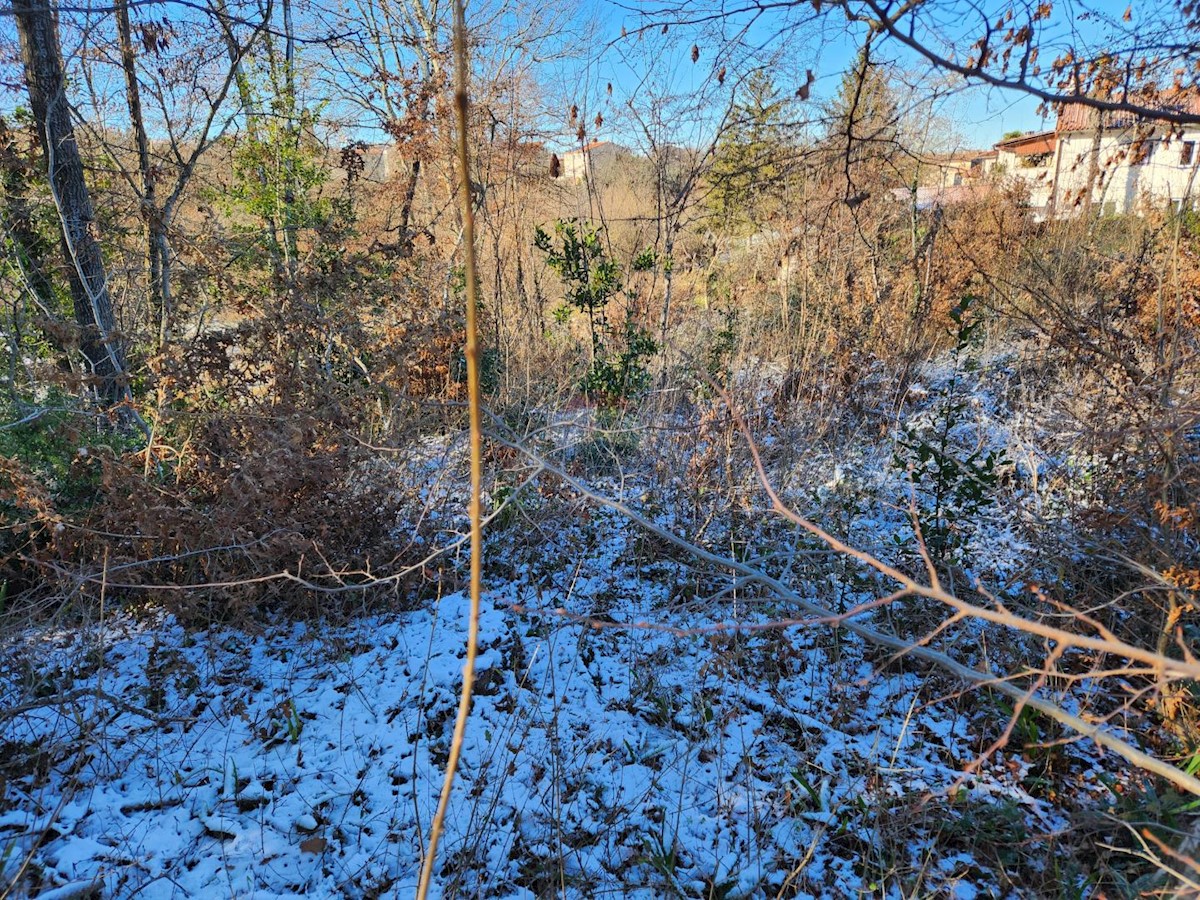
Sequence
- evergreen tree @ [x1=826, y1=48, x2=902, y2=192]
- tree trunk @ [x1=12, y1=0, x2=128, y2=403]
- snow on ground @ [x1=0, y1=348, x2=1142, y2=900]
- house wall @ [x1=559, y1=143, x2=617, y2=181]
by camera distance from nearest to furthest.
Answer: snow on ground @ [x1=0, y1=348, x2=1142, y2=900] → evergreen tree @ [x1=826, y1=48, x2=902, y2=192] → tree trunk @ [x1=12, y1=0, x2=128, y2=403] → house wall @ [x1=559, y1=143, x2=617, y2=181]

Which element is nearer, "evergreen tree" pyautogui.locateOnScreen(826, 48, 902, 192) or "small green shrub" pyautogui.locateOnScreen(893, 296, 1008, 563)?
"evergreen tree" pyautogui.locateOnScreen(826, 48, 902, 192)

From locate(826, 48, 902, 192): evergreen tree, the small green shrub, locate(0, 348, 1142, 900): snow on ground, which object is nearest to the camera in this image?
locate(0, 348, 1142, 900): snow on ground

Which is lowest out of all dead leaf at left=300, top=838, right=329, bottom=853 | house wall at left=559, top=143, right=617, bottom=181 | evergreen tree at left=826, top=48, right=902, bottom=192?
dead leaf at left=300, top=838, right=329, bottom=853

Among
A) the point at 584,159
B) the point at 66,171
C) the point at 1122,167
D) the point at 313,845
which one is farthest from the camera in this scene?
the point at 1122,167

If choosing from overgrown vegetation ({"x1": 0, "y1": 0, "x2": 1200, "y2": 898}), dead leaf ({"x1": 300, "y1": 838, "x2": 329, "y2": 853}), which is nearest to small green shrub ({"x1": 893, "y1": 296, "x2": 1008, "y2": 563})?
overgrown vegetation ({"x1": 0, "y1": 0, "x2": 1200, "y2": 898})

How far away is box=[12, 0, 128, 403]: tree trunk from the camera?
3.81 meters

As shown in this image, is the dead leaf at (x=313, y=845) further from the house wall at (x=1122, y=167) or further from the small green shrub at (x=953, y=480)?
the house wall at (x=1122, y=167)

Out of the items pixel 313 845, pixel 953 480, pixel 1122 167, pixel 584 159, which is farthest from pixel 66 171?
pixel 1122 167

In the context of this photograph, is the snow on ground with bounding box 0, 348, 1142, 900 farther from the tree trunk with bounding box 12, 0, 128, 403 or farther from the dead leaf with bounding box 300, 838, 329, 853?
the tree trunk with bounding box 12, 0, 128, 403

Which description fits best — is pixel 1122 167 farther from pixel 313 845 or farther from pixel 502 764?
pixel 313 845

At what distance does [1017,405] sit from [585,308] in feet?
11.9

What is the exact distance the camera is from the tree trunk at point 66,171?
3.81 meters

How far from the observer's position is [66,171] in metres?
4.02

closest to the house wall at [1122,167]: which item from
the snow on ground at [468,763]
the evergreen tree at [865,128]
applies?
the evergreen tree at [865,128]
